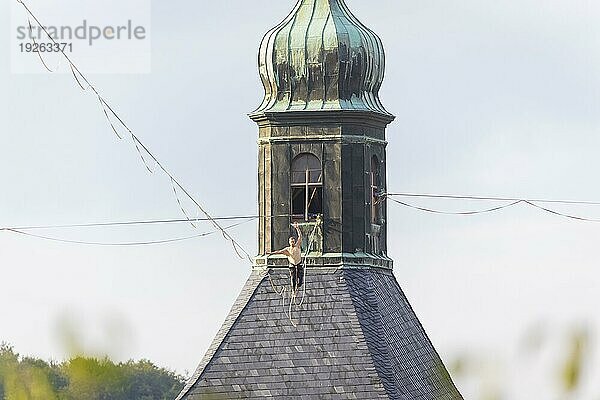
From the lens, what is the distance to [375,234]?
21750 mm

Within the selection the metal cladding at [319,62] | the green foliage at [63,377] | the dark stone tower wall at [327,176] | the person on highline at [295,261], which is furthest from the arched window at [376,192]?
the green foliage at [63,377]

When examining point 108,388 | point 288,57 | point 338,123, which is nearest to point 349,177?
point 338,123

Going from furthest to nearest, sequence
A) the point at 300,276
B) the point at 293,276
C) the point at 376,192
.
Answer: the point at 376,192
the point at 300,276
the point at 293,276

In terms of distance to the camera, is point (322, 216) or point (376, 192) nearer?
point (322, 216)

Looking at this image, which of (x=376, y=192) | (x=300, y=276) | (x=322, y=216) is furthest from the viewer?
(x=376, y=192)

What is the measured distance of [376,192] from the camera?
22.0 metres

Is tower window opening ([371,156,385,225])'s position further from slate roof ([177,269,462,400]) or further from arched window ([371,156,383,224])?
slate roof ([177,269,462,400])

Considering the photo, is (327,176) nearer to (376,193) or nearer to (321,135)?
(321,135)

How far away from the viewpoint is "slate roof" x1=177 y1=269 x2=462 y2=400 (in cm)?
1955

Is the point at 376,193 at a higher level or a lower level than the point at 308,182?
lower

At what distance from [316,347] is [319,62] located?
15.2ft

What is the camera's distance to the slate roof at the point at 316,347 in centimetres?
1955

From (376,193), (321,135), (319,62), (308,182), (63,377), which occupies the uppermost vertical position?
(319,62)

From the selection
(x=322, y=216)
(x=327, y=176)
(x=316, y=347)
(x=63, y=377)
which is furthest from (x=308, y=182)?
(x=63, y=377)
